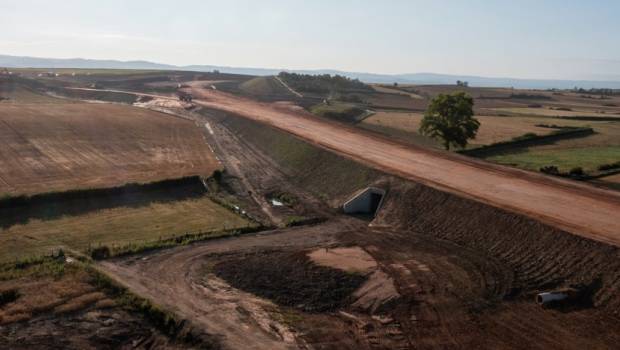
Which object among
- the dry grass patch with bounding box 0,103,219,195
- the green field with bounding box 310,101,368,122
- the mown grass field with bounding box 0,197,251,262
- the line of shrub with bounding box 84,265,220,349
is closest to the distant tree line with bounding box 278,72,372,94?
the green field with bounding box 310,101,368,122

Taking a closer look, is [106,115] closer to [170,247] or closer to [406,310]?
[170,247]

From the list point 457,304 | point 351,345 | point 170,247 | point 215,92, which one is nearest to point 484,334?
point 457,304

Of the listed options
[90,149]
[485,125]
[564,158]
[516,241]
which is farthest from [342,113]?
[516,241]

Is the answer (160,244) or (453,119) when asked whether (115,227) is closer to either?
(160,244)

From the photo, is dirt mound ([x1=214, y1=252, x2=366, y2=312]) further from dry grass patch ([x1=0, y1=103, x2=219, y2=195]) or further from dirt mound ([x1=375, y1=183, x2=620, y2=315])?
dry grass patch ([x1=0, y1=103, x2=219, y2=195])

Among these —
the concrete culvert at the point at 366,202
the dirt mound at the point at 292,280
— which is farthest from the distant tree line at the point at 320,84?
the dirt mound at the point at 292,280
